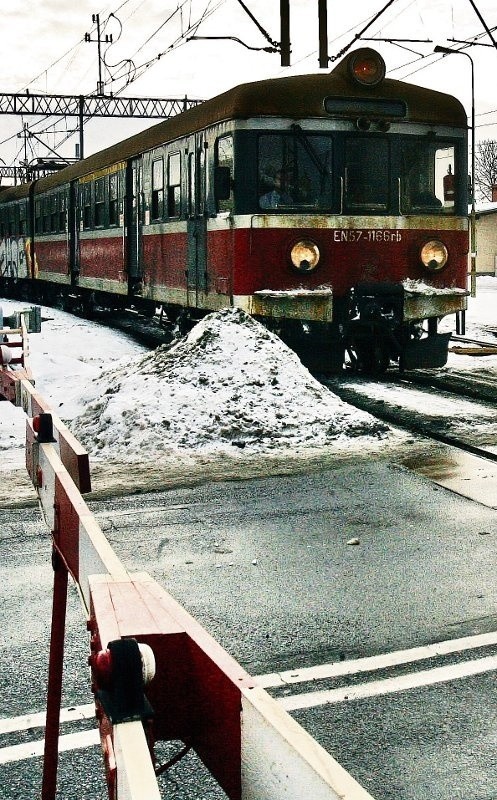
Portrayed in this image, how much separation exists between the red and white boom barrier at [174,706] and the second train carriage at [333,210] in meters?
10.4

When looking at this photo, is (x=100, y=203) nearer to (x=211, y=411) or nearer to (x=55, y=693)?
(x=211, y=411)

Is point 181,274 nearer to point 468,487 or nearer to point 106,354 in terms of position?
point 106,354

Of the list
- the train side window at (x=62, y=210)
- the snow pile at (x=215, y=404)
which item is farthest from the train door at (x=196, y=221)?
the train side window at (x=62, y=210)

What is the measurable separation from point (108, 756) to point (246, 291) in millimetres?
11101

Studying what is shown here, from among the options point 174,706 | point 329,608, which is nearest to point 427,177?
point 329,608

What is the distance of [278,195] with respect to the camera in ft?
A: 42.5

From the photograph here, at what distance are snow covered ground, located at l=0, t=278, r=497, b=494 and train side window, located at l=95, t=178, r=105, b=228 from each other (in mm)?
8575

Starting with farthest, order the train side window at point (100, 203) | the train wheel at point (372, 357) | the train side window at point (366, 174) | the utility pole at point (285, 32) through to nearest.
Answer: the utility pole at point (285, 32) < the train side window at point (100, 203) < the train wheel at point (372, 357) < the train side window at point (366, 174)

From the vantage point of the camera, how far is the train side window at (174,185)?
49.4ft

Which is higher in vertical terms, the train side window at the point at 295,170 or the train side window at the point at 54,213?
the train side window at the point at 54,213

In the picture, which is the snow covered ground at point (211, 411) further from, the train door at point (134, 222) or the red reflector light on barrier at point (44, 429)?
the train door at point (134, 222)

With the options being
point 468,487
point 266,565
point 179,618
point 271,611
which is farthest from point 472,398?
point 179,618

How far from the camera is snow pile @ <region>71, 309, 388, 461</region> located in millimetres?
9414

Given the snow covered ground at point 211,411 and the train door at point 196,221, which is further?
the train door at point 196,221
